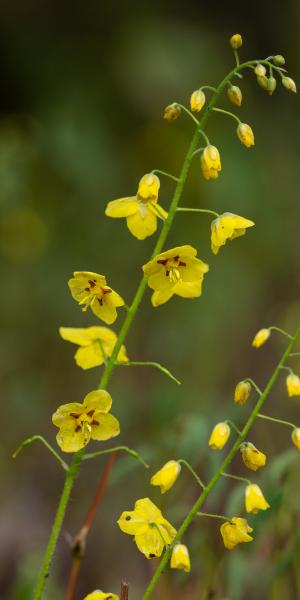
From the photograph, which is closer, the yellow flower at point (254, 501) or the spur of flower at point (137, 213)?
the yellow flower at point (254, 501)

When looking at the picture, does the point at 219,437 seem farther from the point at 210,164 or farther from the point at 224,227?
the point at 210,164

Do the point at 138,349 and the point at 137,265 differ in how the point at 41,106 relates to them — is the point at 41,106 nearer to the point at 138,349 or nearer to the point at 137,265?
the point at 137,265

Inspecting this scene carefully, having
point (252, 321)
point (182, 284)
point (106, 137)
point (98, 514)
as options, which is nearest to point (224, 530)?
point (182, 284)

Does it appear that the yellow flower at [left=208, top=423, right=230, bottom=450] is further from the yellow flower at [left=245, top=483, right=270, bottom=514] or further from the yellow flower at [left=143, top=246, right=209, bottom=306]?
the yellow flower at [left=143, top=246, right=209, bottom=306]

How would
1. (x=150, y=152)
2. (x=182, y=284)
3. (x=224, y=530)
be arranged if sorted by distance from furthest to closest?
(x=150, y=152) < (x=182, y=284) < (x=224, y=530)

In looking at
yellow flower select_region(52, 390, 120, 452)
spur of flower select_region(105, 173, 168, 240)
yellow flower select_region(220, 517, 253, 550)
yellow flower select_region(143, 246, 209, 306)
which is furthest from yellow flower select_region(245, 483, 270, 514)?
spur of flower select_region(105, 173, 168, 240)

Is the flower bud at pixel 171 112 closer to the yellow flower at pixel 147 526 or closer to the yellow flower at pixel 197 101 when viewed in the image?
the yellow flower at pixel 197 101

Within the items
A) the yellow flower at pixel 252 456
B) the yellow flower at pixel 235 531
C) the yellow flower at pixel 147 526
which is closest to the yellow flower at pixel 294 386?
the yellow flower at pixel 252 456
